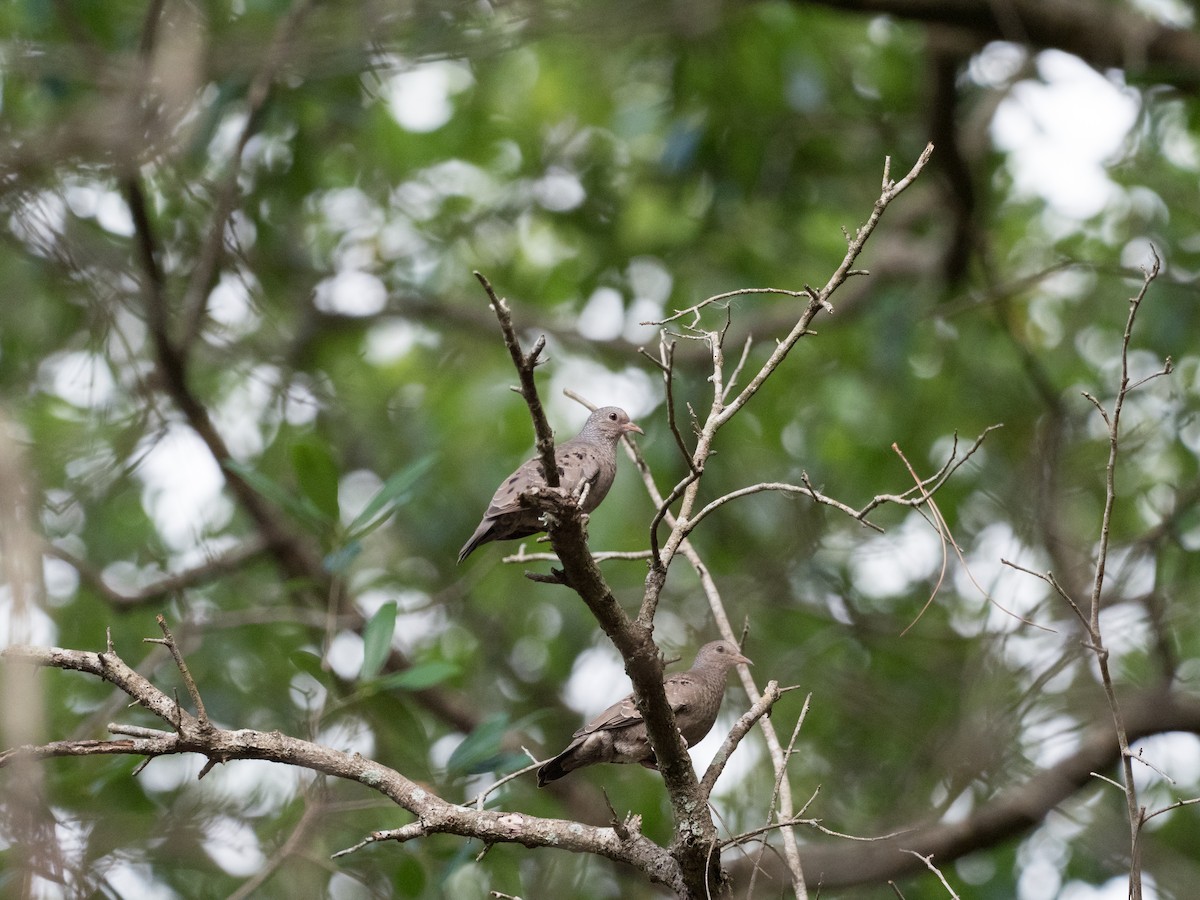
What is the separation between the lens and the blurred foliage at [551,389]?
5.86 m

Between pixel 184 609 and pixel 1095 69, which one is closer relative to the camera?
pixel 184 609

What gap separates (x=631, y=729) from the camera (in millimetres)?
4457

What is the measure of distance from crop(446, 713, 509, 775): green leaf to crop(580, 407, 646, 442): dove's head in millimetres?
1297

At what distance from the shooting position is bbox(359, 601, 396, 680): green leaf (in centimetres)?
485

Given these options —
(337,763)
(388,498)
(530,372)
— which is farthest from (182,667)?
(388,498)

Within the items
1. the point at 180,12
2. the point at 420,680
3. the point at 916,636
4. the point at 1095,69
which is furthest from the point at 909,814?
the point at 180,12

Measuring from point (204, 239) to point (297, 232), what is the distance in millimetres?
2845

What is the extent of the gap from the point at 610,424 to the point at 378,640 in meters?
1.26

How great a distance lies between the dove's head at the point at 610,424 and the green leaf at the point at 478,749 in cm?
130

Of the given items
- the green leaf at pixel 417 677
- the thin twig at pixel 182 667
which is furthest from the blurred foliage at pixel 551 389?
the thin twig at pixel 182 667

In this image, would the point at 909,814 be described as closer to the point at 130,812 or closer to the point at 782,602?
the point at 782,602

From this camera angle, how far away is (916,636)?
838 centimetres

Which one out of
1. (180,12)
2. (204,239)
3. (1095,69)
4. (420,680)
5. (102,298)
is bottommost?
(420,680)

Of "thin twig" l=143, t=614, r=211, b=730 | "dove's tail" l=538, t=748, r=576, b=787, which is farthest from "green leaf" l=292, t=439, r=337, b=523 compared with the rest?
"thin twig" l=143, t=614, r=211, b=730
